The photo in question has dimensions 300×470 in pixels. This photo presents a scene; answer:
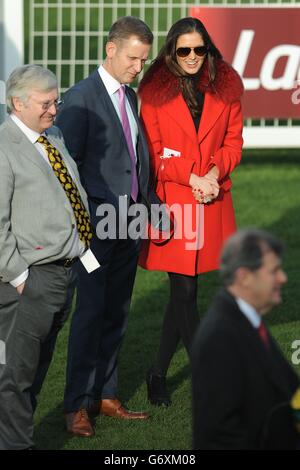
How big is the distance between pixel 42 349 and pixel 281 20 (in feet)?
26.1

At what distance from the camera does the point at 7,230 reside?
5.41 m

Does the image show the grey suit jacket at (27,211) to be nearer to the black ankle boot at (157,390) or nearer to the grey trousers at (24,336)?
the grey trousers at (24,336)

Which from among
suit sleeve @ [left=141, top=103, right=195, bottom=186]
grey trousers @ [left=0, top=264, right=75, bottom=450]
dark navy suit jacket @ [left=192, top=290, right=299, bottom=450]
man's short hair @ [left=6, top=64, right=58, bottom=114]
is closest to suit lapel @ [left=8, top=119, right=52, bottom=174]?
man's short hair @ [left=6, top=64, right=58, bottom=114]

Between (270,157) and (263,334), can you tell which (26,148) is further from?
(270,157)

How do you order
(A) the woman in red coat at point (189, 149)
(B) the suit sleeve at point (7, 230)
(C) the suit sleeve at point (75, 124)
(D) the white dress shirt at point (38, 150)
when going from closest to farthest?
1. (B) the suit sleeve at point (7, 230)
2. (D) the white dress shirt at point (38, 150)
3. (C) the suit sleeve at point (75, 124)
4. (A) the woman in red coat at point (189, 149)

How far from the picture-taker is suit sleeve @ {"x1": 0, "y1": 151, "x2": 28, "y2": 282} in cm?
540

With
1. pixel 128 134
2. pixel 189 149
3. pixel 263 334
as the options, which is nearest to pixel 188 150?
pixel 189 149

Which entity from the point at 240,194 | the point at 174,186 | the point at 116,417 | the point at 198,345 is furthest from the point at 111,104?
the point at 240,194

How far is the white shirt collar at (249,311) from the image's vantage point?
417 cm

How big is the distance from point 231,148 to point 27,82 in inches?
67.6

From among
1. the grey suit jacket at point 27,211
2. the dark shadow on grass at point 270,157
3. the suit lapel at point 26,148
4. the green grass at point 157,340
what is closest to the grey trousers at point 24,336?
the grey suit jacket at point 27,211

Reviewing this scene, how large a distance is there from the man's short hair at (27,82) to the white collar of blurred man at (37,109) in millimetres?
15

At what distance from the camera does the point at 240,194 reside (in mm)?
12719

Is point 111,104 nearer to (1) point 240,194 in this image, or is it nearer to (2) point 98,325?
(2) point 98,325
